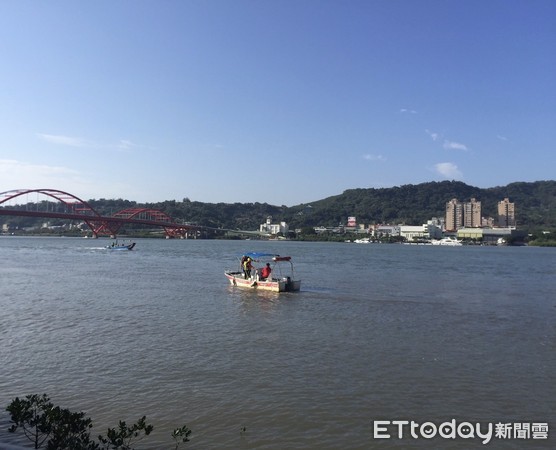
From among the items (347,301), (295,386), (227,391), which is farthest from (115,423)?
(347,301)

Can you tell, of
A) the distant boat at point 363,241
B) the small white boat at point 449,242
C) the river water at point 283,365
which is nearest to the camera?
the river water at point 283,365

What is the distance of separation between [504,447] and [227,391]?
4691 millimetres

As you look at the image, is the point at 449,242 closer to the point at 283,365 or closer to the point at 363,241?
the point at 363,241

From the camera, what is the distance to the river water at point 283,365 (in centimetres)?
783

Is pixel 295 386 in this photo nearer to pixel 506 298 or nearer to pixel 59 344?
pixel 59 344

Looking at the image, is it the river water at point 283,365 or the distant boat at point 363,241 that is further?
the distant boat at point 363,241

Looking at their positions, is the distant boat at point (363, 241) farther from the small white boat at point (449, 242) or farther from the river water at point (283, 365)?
the river water at point (283, 365)

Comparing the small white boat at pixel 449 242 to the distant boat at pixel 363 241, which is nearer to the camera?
the small white boat at pixel 449 242

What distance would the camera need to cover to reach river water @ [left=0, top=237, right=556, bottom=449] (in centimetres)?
783

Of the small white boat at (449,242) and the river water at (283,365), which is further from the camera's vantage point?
the small white boat at (449,242)

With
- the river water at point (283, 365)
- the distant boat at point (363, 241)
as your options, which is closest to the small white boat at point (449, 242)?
the distant boat at point (363, 241)

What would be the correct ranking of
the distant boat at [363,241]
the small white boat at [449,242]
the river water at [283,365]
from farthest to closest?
the distant boat at [363,241], the small white boat at [449,242], the river water at [283,365]

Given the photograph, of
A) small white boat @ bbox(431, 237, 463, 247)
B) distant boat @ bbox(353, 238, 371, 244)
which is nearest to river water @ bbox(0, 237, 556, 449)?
small white boat @ bbox(431, 237, 463, 247)

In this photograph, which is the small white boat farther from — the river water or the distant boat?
the river water
